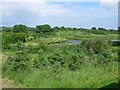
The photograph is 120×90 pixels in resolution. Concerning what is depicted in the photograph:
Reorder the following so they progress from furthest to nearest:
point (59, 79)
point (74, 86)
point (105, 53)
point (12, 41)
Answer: point (12, 41) → point (105, 53) → point (59, 79) → point (74, 86)

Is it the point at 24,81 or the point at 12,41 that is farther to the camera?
the point at 12,41

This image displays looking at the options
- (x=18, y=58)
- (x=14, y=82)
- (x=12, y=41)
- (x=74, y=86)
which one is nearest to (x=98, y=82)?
(x=74, y=86)

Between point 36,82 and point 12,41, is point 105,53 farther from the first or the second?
point 12,41


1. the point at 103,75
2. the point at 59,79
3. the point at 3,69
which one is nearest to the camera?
the point at 59,79

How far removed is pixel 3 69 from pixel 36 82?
3499 millimetres

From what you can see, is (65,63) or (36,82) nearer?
(36,82)

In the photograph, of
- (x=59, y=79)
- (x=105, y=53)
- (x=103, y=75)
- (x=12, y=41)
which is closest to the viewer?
(x=59, y=79)

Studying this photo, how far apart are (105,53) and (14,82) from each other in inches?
255

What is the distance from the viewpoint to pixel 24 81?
446 inches

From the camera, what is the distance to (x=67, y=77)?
38.5 feet

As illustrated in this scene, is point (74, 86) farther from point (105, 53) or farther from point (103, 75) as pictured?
point (105, 53)

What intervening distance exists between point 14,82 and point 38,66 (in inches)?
76.7

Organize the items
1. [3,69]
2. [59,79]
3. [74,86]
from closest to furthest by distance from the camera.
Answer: [74,86], [59,79], [3,69]

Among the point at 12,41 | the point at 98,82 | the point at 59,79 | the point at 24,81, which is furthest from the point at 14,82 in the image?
the point at 12,41
